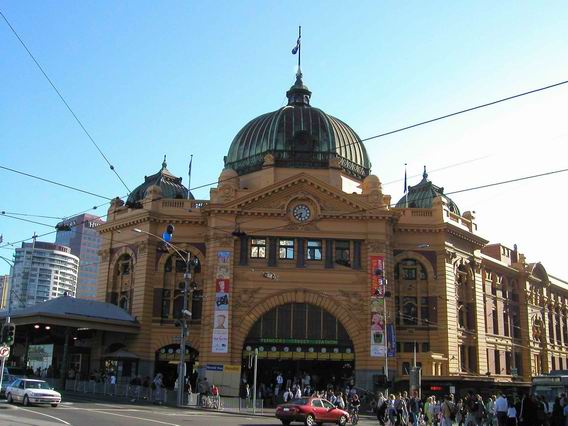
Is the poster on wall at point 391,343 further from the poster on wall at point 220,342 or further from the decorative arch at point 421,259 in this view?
the poster on wall at point 220,342

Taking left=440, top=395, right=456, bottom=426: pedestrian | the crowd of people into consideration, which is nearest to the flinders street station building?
the crowd of people

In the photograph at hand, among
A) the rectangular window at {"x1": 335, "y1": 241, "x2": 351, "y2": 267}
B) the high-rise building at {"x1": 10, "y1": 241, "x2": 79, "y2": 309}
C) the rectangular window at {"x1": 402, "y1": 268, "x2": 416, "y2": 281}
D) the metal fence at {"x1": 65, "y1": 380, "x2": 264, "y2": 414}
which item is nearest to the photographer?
the metal fence at {"x1": 65, "y1": 380, "x2": 264, "y2": 414}

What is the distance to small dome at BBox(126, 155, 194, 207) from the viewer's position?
207 ft

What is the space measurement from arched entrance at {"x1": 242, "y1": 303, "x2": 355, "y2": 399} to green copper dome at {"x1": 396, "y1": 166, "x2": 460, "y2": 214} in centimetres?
1791

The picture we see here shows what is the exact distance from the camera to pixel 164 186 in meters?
63.3

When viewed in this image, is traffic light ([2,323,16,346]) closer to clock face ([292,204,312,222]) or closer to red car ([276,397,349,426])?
red car ([276,397,349,426])

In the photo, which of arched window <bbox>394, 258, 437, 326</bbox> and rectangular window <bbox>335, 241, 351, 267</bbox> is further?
arched window <bbox>394, 258, 437, 326</bbox>

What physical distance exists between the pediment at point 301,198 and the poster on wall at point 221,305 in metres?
4.57

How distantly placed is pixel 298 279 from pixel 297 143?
14.2 m

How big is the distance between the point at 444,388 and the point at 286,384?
12.9 metres

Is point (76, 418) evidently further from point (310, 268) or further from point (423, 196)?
point (423, 196)

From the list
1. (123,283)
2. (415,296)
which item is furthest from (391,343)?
(123,283)

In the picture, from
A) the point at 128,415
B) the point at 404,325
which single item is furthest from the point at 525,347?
the point at 128,415

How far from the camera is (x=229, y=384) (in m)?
48.5
